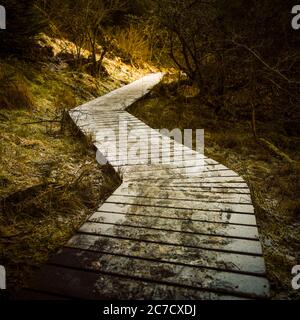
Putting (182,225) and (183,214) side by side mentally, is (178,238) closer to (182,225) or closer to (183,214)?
(182,225)

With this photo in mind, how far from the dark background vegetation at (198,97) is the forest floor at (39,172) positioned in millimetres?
19

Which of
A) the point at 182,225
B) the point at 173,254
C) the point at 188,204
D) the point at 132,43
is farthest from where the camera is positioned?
the point at 132,43

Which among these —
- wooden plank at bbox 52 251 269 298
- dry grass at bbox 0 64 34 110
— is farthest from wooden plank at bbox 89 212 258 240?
dry grass at bbox 0 64 34 110

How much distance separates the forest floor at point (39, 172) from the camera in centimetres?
264

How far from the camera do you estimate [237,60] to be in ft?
20.7

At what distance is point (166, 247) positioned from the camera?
7.03ft

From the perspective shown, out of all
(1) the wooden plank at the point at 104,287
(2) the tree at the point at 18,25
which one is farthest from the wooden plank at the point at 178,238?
(2) the tree at the point at 18,25

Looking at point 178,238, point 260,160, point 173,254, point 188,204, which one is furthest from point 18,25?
point 173,254

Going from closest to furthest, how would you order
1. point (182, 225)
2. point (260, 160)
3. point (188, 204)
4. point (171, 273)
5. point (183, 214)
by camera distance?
point (171, 273) → point (182, 225) → point (183, 214) → point (188, 204) → point (260, 160)

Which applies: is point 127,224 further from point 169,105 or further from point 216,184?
point 169,105

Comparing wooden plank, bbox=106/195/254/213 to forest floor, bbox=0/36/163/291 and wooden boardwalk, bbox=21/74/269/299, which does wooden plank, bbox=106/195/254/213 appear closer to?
wooden boardwalk, bbox=21/74/269/299

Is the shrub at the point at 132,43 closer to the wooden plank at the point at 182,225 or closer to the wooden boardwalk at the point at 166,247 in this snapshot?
the wooden boardwalk at the point at 166,247

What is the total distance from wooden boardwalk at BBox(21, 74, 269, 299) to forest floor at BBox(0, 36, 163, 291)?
0.49 m

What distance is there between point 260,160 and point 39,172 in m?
3.71
